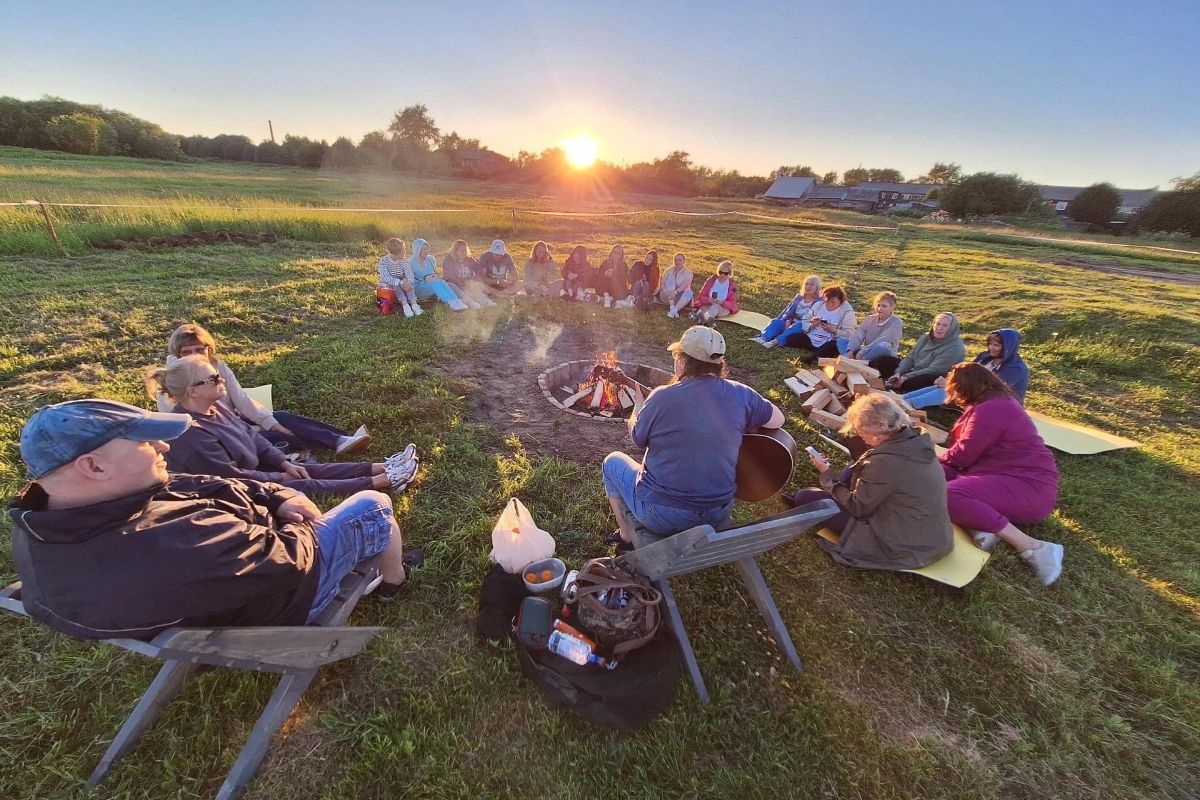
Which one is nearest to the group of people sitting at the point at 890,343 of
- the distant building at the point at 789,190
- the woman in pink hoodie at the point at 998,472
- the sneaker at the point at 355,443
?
the woman in pink hoodie at the point at 998,472

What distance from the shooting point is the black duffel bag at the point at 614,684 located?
8.72 ft

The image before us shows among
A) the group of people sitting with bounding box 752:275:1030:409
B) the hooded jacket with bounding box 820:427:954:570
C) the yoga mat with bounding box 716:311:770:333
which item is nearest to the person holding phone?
the hooded jacket with bounding box 820:427:954:570

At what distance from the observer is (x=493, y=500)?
14.3ft

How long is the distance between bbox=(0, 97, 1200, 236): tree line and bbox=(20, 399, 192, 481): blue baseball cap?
55.5 metres

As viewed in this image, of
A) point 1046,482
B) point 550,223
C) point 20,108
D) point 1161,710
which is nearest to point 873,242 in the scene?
point 550,223

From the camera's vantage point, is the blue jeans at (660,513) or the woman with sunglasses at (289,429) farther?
the woman with sunglasses at (289,429)

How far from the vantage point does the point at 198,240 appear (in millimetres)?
12578

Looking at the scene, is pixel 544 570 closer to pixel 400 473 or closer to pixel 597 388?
pixel 400 473

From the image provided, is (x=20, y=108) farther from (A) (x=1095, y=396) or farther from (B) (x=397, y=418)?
(A) (x=1095, y=396)

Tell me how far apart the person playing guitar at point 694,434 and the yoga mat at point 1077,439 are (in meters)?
5.44

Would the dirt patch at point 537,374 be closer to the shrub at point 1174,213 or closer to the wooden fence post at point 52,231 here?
the wooden fence post at point 52,231

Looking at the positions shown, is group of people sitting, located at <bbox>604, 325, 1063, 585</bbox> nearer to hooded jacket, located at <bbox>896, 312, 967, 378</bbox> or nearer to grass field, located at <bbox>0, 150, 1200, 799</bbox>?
grass field, located at <bbox>0, 150, 1200, 799</bbox>

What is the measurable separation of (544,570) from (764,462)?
1.81 meters

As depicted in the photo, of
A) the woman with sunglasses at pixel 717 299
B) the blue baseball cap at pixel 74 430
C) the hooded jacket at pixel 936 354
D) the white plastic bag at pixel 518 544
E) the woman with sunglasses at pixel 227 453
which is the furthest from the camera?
the woman with sunglasses at pixel 717 299
